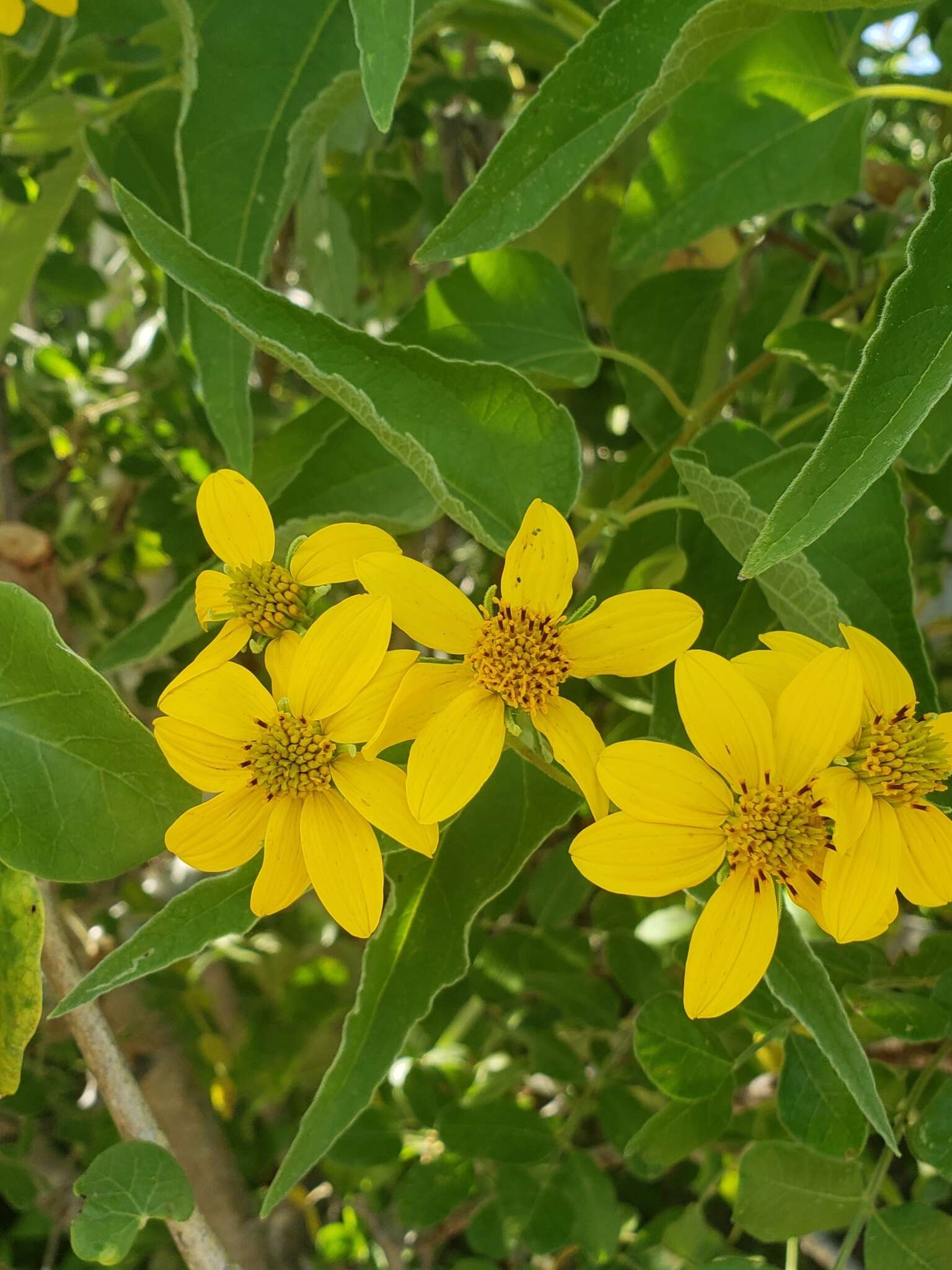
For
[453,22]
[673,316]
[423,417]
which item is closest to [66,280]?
[453,22]

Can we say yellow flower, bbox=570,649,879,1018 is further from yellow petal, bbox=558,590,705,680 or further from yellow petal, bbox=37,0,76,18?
yellow petal, bbox=37,0,76,18

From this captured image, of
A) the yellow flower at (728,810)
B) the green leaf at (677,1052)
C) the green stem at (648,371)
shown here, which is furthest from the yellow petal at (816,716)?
the green stem at (648,371)

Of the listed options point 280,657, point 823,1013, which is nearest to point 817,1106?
point 823,1013

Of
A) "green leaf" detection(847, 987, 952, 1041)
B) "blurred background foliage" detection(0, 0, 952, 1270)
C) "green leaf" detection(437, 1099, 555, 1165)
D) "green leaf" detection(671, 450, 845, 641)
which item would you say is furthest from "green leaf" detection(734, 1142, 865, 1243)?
"green leaf" detection(671, 450, 845, 641)

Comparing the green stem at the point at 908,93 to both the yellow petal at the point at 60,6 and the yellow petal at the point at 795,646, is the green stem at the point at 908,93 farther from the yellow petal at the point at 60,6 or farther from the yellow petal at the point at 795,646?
the yellow petal at the point at 60,6

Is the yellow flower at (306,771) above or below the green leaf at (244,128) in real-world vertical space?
below

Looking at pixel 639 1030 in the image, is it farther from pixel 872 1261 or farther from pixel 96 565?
pixel 96 565

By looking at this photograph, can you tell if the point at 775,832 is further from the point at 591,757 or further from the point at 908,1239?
the point at 908,1239
